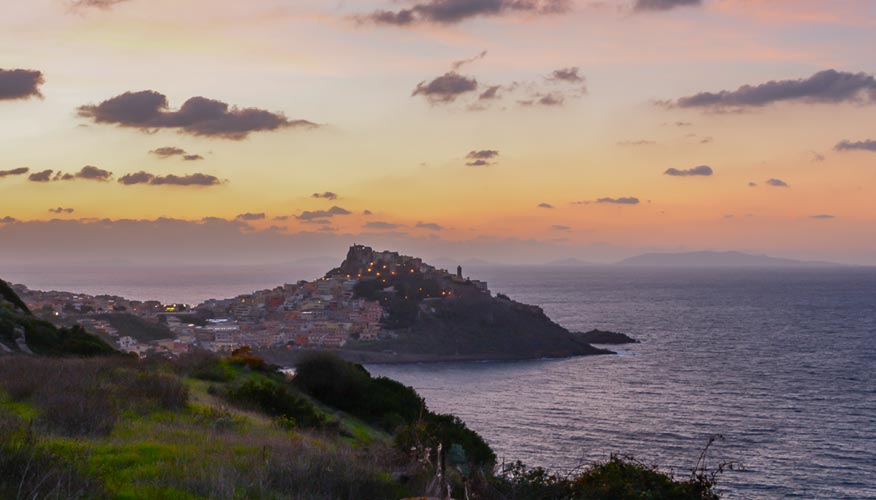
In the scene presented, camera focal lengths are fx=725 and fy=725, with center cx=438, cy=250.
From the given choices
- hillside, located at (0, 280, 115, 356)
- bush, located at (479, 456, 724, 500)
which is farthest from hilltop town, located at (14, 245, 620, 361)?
bush, located at (479, 456, 724, 500)

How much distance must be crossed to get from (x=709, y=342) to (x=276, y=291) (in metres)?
77.8

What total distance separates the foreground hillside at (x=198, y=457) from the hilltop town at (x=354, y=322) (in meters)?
62.3

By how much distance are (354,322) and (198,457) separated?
97271 millimetres

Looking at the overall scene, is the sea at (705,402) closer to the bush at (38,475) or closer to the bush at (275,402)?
the bush at (275,402)

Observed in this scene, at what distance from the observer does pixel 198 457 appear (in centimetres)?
809

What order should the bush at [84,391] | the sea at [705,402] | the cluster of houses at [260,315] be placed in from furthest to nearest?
the cluster of houses at [260,315], the sea at [705,402], the bush at [84,391]

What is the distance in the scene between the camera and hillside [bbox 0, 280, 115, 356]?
867 inches

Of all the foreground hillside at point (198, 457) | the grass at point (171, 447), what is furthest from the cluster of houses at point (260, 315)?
the foreground hillside at point (198, 457)

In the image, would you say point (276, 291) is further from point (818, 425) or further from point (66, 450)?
point (66, 450)

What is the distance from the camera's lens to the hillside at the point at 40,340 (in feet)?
72.2

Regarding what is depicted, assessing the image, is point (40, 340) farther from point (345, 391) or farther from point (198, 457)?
point (198, 457)

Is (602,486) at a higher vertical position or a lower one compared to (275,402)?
higher

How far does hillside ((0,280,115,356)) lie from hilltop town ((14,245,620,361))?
48.2 meters

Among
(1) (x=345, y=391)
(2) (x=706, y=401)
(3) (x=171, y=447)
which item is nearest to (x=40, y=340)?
(1) (x=345, y=391)
